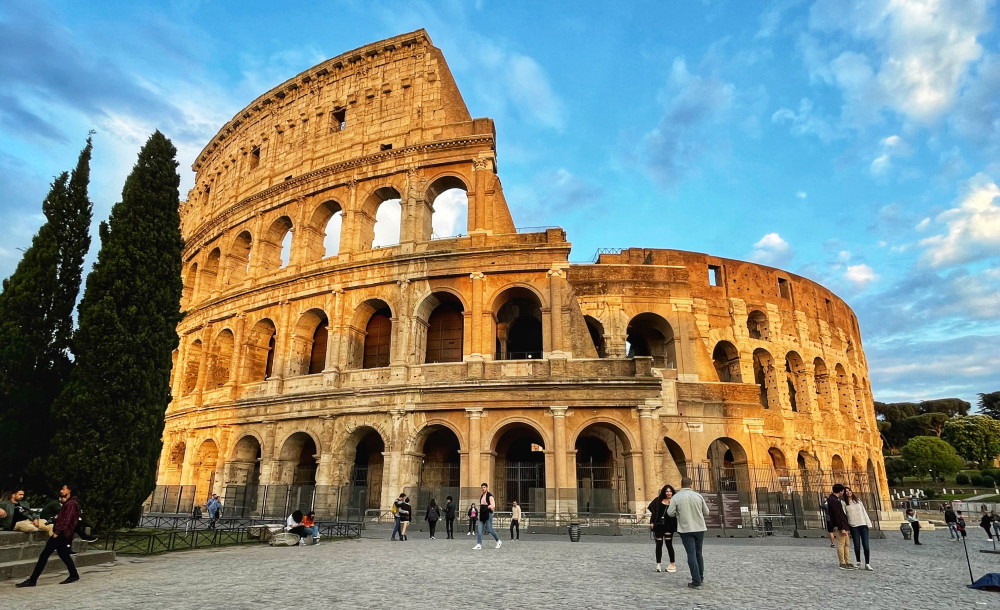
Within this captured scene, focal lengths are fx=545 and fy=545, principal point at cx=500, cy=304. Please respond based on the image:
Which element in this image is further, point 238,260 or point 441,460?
point 238,260

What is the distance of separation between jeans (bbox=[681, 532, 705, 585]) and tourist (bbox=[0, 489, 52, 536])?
1003 cm

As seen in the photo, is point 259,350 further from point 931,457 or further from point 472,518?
point 931,457

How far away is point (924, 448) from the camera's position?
165 ft

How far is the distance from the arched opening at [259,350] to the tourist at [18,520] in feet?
46.4

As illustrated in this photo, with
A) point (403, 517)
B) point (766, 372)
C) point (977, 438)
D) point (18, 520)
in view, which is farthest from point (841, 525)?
point (977, 438)

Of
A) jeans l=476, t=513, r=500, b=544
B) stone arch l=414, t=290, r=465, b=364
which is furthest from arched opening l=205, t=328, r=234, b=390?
jeans l=476, t=513, r=500, b=544

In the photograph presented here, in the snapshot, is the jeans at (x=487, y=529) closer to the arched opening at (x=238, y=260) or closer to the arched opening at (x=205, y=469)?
the arched opening at (x=205, y=469)

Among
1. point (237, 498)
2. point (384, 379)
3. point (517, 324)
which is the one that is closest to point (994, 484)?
point (517, 324)

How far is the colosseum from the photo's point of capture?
18516 mm

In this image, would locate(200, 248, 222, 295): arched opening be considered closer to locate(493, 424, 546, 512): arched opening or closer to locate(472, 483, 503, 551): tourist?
locate(493, 424, 546, 512): arched opening

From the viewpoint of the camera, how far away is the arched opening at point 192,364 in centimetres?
2661

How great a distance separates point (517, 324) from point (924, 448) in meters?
48.1

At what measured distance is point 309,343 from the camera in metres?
22.8

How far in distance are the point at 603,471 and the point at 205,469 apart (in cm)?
1717
